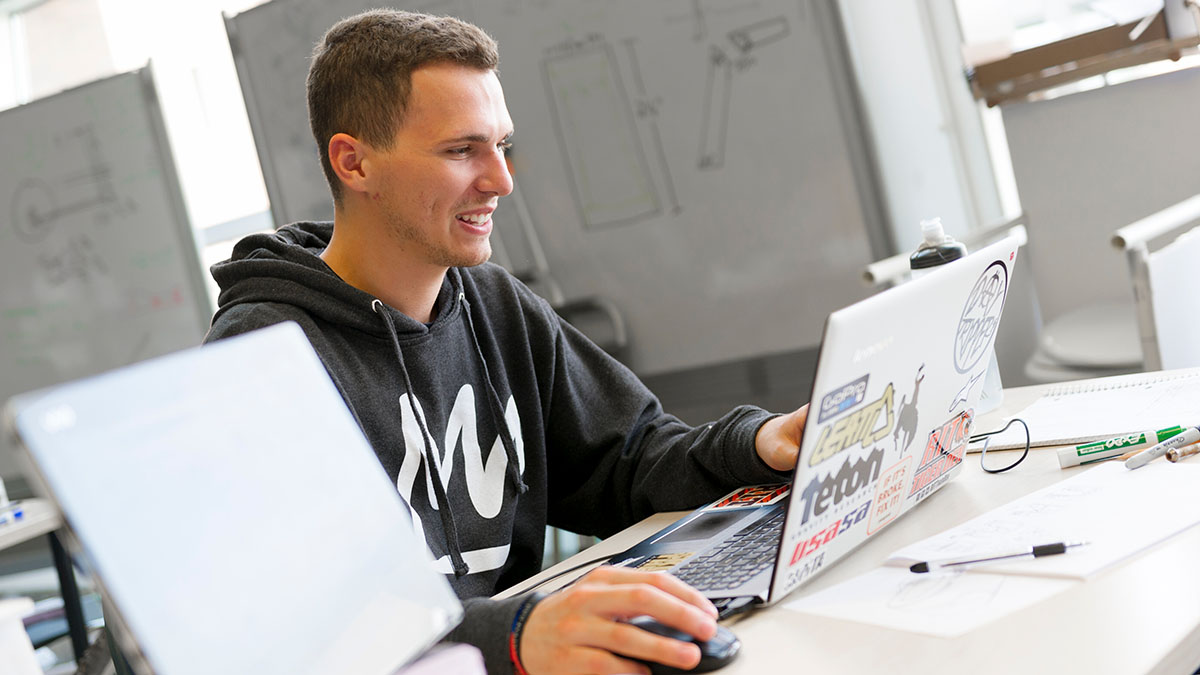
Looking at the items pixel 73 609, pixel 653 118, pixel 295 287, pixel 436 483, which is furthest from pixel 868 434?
pixel 653 118

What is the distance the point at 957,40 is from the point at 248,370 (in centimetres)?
250

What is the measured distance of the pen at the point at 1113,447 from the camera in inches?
37.7

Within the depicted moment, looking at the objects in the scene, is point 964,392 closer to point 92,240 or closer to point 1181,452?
point 1181,452

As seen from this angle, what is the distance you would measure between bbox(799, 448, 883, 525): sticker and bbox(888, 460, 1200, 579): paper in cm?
7

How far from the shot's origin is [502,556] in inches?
50.3

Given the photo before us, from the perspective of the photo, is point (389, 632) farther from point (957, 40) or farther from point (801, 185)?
point (957, 40)

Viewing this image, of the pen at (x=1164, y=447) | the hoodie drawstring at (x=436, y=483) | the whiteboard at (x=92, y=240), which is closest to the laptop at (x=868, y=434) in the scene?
the pen at (x=1164, y=447)

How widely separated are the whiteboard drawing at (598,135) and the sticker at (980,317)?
2.04 metres

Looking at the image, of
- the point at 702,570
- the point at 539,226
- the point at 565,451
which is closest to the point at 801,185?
the point at 539,226

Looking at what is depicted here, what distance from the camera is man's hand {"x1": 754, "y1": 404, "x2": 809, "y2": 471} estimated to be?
3.49 ft

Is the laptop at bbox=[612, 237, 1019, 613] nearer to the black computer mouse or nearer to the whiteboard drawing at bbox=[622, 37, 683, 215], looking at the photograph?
the black computer mouse

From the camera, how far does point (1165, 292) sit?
1.69 metres

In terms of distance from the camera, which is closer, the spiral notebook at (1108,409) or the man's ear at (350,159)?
the spiral notebook at (1108,409)

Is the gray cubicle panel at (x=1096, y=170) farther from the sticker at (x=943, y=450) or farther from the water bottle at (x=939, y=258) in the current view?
the sticker at (x=943, y=450)
